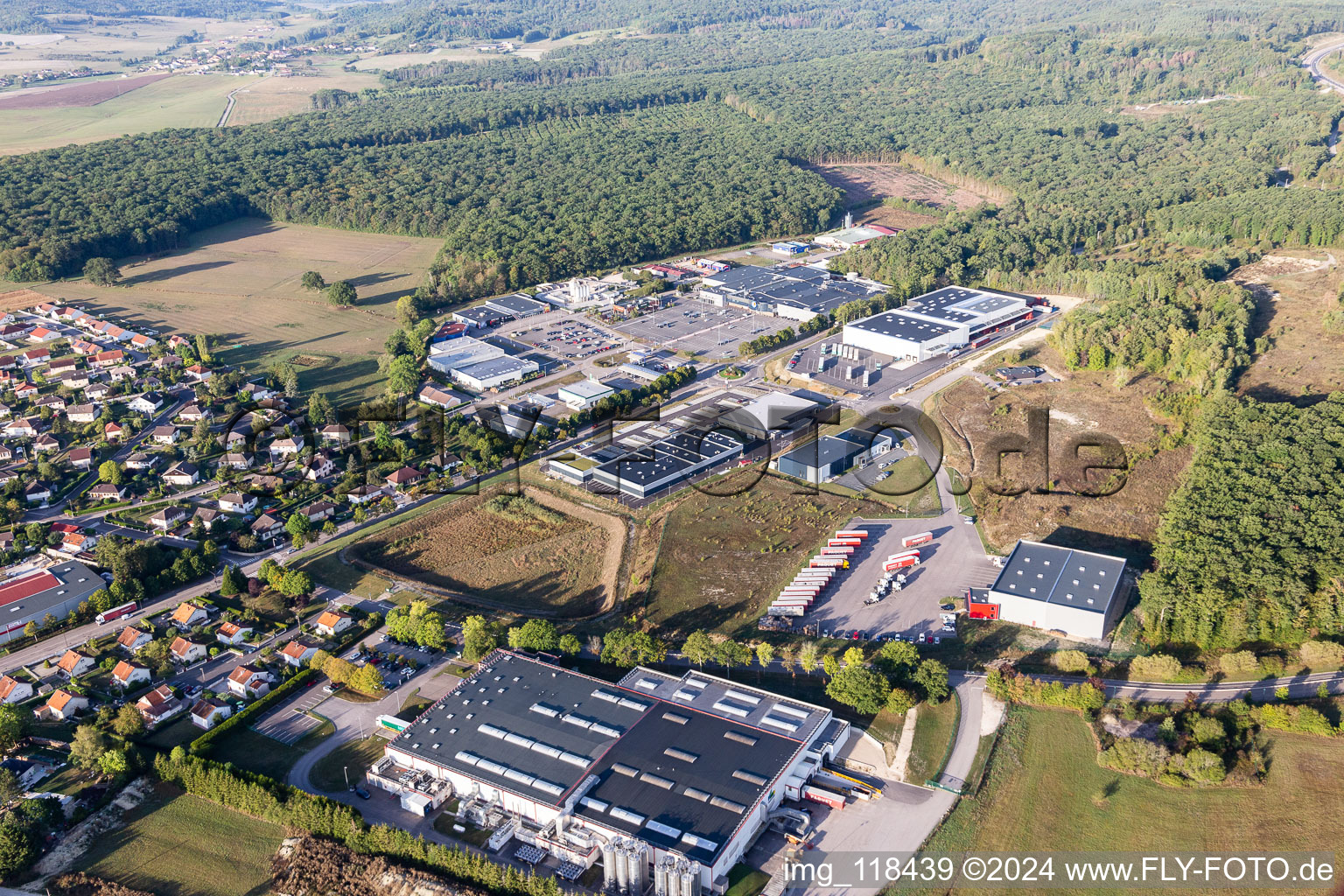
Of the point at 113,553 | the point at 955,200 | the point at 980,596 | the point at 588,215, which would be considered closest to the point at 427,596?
the point at 113,553

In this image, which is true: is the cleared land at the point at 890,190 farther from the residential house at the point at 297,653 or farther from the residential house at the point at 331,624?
the residential house at the point at 297,653

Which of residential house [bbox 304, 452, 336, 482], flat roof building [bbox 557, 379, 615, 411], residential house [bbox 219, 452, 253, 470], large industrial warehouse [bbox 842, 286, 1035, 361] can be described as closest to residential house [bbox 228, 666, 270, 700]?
residential house [bbox 304, 452, 336, 482]

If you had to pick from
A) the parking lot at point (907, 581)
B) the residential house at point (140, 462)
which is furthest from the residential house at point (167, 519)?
the parking lot at point (907, 581)

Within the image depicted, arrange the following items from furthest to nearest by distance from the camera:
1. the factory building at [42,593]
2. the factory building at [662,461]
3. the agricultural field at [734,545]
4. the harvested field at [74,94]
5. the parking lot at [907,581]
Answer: the harvested field at [74,94]
the factory building at [662,461]
the agricultural field at [734,545]
the factory building at [42,593]
the parking lot at [907,581]

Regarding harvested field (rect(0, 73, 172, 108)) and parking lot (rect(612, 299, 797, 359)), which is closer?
parking lot (rect(612, 299, 797, 359))

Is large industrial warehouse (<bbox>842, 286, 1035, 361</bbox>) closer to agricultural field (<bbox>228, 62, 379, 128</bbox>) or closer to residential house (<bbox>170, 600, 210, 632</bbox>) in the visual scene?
residential house (<bbox>170, 600, 210, 632</bbox>)

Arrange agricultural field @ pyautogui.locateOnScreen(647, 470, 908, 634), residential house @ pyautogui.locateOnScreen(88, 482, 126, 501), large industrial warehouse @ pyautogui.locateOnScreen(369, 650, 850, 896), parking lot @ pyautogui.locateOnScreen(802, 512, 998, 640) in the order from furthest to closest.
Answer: residential house @ pyautogui.locateOnScreen(88, 482, 126, 501), agricultural field @ pyautogui.locateOnScreen(647, 470, 908, 634), parking lot @ pyautogui.locateOnScreen(802, 512, 998, 640), large industrial warehouse @ pyautogui.locateOnScreen(369, 650, 850, 896)

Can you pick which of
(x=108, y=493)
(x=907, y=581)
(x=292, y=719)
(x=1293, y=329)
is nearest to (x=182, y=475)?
(x=108, y=493)
